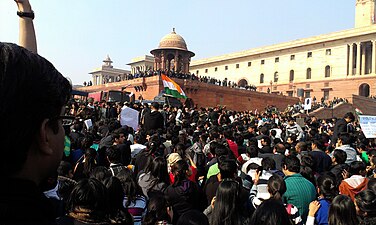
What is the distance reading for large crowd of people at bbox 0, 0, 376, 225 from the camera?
3.29 ft

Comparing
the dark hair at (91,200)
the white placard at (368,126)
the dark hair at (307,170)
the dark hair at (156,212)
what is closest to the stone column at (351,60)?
the white placard at (368,126)

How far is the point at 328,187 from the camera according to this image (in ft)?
14.8

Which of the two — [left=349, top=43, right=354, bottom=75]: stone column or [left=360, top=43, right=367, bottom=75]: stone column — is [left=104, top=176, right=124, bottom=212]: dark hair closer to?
[left=360, top=43, right=367, bottom=75]: stone column

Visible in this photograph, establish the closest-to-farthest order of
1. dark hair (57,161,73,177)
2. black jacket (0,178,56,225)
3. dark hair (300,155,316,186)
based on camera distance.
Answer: black jacket (0,178,56,225) → dark hair (57,161,73,177) → dark hair (300,155,316,186)

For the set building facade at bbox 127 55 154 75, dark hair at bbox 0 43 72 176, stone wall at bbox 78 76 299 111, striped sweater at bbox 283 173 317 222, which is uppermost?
building facade at bbox 127 55 154 75

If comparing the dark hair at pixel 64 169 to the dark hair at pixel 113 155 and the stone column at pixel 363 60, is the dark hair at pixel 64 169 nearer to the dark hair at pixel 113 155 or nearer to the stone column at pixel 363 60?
the dark hair at pixel 113 155

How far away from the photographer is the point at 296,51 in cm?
6353

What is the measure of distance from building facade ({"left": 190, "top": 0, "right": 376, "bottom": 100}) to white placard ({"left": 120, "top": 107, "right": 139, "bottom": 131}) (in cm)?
4284

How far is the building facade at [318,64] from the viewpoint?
56.0 m

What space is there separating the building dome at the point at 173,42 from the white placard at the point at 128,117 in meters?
32.4

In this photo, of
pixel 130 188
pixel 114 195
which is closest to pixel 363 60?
pixel 130 188

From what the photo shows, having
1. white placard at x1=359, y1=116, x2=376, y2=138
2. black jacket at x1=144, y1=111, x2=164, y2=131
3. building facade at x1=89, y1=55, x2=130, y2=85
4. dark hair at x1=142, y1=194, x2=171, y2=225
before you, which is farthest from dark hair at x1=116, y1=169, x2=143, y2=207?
building facade at x1=89, y1=55, x2=130, y2=85

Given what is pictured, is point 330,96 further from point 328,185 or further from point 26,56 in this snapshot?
point 26,56

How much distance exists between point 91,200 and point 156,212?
102 cm
